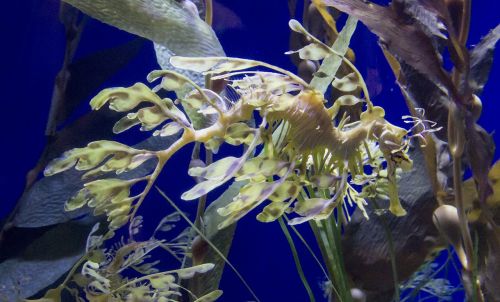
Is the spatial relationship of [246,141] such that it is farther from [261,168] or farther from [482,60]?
[482,60]

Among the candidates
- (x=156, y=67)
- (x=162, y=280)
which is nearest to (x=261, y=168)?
(x=162, y=280)

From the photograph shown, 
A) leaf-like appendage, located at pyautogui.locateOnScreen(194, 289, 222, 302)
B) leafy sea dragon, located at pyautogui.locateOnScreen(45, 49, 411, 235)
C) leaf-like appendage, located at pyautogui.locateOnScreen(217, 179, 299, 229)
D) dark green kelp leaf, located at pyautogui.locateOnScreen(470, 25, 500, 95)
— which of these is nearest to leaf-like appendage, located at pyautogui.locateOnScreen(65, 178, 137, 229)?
leafy sea dragon, located at pyautogui.locateOnScreen(45, 49, 411, 235)

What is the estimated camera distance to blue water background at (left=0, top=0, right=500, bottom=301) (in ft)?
4.45

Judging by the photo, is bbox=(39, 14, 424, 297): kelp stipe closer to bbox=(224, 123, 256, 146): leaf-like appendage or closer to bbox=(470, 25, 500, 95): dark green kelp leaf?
bbox=(224, 123, 256, 146): leaf-like appendage

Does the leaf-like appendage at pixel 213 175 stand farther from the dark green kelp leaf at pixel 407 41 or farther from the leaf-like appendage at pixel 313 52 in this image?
the dark green kelp leaf at pixel 407 41

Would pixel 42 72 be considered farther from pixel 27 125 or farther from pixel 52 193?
pixel 52 193

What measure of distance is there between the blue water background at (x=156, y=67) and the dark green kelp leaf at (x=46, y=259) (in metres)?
0.27

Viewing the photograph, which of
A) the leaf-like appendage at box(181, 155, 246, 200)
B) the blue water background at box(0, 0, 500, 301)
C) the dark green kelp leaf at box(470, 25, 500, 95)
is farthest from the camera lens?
the blue water background at box(0, 0, 500, 301)

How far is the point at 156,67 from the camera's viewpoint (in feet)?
4.93

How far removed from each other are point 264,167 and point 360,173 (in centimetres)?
17

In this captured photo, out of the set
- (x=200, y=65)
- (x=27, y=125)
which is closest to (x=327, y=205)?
(x=200, y=65)

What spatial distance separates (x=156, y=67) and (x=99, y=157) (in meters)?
1.02

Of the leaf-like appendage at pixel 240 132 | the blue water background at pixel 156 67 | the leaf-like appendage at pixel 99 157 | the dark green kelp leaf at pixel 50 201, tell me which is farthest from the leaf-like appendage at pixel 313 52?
the blue water background at pixel 156 67

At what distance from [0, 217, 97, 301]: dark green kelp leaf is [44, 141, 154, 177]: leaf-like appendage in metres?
0.60
